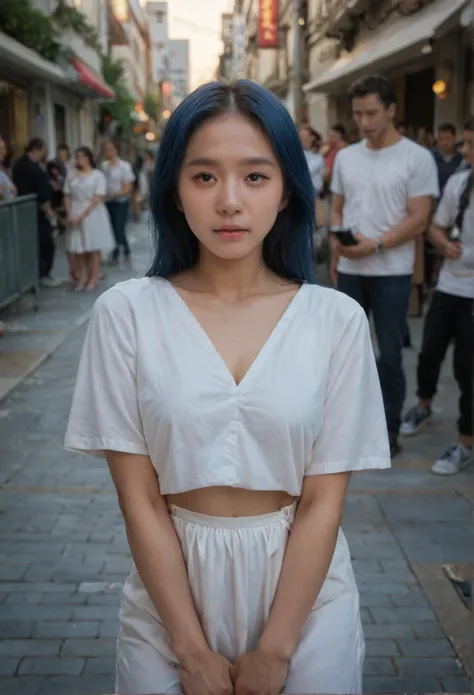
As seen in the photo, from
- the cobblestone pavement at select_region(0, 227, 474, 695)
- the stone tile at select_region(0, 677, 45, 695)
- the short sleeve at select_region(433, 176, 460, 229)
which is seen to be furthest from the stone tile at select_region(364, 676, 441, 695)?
the short sleeve at select_region(433, 176, 460, 229)

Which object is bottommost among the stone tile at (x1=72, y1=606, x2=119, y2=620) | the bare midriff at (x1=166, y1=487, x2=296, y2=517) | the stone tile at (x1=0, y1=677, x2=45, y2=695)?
the stone tile at (x1=0, y1=677, x2=45, y2=695)

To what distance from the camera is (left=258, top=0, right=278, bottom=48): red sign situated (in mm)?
32812

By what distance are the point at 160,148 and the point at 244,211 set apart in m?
0.25

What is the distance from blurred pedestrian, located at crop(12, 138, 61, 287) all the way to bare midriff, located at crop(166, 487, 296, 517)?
978 cm

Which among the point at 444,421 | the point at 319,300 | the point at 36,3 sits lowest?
the point at 444,421

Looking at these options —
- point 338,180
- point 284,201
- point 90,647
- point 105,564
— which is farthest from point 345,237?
point 284,201

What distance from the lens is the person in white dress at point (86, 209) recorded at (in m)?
11.3

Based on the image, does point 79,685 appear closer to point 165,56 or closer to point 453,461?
point 453,461

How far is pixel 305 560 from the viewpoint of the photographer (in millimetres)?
1798

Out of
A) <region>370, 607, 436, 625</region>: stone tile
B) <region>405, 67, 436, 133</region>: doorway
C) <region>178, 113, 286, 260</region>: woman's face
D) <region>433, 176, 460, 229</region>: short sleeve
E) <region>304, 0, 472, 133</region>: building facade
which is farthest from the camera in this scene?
<region>405, 67, 436, 133</region>: doorway

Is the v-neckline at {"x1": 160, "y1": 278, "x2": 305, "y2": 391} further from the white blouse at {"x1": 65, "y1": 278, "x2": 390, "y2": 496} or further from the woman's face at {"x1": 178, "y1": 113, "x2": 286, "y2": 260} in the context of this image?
the woman's face at {"x1": 178, "y1": 113, "x2": 286, "y2": 260}

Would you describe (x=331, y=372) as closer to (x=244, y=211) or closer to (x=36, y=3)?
(x=244, y=211)

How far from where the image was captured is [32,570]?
385cm

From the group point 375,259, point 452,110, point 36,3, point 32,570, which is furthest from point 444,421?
point 36,3
